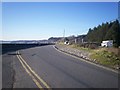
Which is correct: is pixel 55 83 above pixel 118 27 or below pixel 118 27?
below

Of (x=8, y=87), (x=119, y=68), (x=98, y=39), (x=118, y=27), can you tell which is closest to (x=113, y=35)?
(x=118, y=27)

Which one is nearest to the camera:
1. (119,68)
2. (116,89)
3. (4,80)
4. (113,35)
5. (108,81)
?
(116,89)

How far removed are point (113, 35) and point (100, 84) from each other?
240ft

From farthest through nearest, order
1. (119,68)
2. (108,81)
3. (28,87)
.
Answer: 1. (119,68)
2. (108,81)
3. (28,87)

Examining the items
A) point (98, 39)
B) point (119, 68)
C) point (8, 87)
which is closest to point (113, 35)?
point (98, 39)

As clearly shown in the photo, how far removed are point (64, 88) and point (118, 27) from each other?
246ft

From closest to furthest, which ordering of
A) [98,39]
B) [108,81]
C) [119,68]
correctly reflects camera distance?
1. [108,81]
2. [119,68]
3. [98,39]

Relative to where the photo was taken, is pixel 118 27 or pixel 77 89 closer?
pixel 77 89

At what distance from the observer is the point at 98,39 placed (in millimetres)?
98375

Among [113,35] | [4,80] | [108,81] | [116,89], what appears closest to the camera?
[116,89]

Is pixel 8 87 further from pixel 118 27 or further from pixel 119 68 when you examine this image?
pixel 118 27

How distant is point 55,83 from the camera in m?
10.9

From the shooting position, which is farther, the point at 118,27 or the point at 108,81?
the point at 118,27

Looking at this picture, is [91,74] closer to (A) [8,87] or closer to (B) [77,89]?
(B) [77,89]
